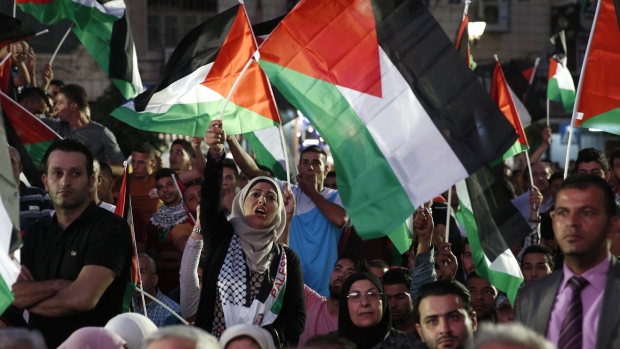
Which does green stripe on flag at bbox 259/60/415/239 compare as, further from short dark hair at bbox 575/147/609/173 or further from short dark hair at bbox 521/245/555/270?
→ short dark hair at bbox 575/147/609/173

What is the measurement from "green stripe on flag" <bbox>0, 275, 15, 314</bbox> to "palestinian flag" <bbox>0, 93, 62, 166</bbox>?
3101 millimetres

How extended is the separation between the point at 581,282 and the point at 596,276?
0.21 ft

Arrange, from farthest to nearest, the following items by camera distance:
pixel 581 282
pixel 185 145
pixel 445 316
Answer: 1. pixel 185 145
2. pixel 445 316
3. pixel 581 282

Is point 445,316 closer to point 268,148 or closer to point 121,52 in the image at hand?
point 268,148

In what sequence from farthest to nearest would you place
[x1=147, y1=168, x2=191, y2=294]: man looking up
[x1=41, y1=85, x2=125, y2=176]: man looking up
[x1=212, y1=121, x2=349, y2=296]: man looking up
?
1. [x1=41, y1=85, x2=125, y2=176]: man looking up
2. [x1=147, y1=168, x2=191, y2=294]: man looking up
3. [x1=212, y1=121, x2=349, y2=296]: man looking up

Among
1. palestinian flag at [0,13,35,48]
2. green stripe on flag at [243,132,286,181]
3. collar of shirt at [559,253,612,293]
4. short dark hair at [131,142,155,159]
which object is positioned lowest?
collar of shirt at [559,253,612,293]

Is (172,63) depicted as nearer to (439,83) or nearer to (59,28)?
(439,83)

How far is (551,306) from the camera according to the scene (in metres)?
4.65

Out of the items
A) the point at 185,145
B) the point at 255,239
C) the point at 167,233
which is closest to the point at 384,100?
the point at 255,239

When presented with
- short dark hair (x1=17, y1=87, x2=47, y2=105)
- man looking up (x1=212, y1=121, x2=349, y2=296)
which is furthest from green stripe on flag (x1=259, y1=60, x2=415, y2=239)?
short dark hair (x1=17, y1=87, x2=47, y2=105)

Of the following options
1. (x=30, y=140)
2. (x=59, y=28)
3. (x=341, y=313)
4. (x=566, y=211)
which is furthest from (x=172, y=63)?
(x=59, y=28)

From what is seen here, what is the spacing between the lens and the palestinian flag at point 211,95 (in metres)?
7.23

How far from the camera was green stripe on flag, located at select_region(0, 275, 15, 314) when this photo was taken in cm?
525

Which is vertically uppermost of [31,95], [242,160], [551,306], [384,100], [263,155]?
[31,95]
